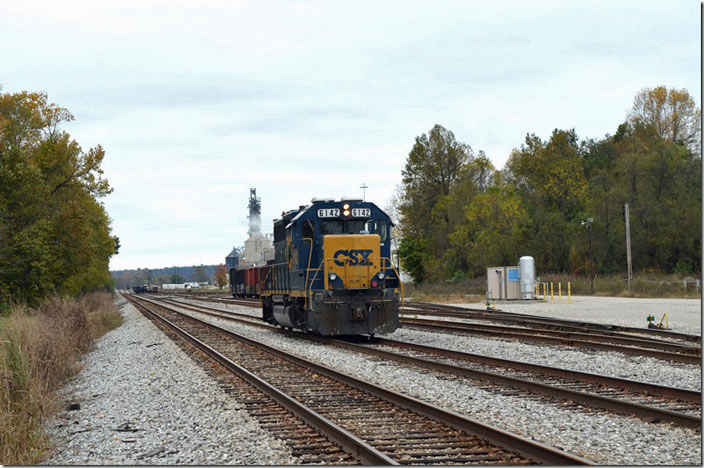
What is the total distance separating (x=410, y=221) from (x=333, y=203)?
52.6 metres

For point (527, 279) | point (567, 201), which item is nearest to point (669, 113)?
point (567, 201)

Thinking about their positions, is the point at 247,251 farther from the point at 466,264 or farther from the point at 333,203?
the point at 333,203

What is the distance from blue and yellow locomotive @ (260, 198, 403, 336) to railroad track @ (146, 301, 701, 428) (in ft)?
10.9

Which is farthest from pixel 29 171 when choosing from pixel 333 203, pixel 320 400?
pixel 320 400

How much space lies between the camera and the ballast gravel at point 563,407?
705cm

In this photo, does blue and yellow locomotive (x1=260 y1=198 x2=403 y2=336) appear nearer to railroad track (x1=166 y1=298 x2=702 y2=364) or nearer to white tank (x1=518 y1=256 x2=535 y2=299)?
railroad track (x1=166 y1=298 x2=702 y2=364)

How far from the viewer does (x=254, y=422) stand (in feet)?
28.9

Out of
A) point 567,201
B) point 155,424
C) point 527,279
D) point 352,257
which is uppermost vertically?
point 567,201

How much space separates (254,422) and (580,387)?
4.84 metres

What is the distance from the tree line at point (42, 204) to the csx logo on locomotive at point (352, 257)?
577 inches

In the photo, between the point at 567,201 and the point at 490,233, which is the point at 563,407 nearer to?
the point at 490,233

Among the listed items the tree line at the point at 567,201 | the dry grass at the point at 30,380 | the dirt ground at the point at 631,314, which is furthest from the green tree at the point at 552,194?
the dry grass at the point at 30,380

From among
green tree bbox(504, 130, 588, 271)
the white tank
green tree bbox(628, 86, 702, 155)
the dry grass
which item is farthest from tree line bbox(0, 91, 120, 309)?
green tree bbox(628, 86, 702, 155)

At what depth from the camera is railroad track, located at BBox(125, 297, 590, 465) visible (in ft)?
22.0
